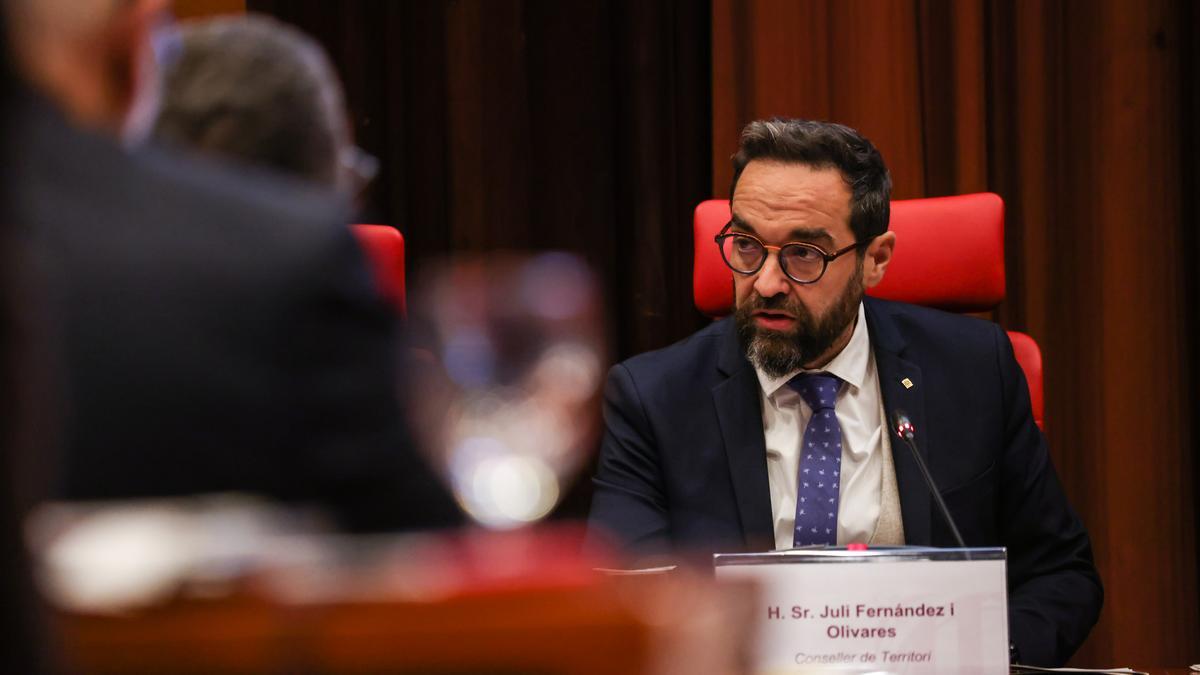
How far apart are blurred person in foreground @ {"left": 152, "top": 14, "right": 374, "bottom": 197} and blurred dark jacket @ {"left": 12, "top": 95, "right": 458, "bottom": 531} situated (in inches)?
10.6

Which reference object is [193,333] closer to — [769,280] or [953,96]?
[769,280]

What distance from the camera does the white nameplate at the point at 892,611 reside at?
4.74ft

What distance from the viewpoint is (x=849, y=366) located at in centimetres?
231

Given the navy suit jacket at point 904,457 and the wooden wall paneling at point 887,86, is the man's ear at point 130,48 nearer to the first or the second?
the navy suit jacket at point 904,457

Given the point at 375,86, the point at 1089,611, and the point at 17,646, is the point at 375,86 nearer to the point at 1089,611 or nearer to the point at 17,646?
the point at 1089,611

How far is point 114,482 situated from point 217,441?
57 mm

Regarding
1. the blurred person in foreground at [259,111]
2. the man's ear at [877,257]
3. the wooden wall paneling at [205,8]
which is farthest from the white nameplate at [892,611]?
the wooden wall paneling at [205,8]

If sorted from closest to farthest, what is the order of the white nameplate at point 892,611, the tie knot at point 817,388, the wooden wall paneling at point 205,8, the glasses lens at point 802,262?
the white nameplate at point 892,611 → the tie knot at point 817,388 → the glasses lens at point 802,262 → the wooden wall paneling at point 205,8

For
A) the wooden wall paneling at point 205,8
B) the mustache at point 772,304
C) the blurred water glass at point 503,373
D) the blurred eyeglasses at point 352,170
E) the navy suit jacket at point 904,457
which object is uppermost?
the wooden wall paneling at point 205,8

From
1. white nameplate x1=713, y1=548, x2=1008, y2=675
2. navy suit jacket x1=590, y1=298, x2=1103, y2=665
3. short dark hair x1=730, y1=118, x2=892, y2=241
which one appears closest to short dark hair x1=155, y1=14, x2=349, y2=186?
white nameplate x1=713, y1=548, x2=1008, y2=675

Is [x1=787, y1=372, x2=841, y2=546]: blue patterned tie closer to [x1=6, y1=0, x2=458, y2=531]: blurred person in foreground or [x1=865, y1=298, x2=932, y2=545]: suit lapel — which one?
[x1=865, y1=298, x2=932, y2=545]: suit lapel

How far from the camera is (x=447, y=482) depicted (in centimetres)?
68

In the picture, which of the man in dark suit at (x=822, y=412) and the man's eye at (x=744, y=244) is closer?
the man in dark suit at (x=822, y=412)

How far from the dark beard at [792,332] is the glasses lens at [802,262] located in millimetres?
56
